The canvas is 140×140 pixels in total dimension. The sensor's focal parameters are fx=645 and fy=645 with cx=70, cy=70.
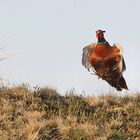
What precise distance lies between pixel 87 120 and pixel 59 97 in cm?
174

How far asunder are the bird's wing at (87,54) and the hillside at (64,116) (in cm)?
145

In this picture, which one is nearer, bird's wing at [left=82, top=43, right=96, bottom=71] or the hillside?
the hillside

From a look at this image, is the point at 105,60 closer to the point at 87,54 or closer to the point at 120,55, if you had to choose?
the point at 120,55

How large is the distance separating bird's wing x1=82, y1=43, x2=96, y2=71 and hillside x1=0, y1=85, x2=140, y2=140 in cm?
145

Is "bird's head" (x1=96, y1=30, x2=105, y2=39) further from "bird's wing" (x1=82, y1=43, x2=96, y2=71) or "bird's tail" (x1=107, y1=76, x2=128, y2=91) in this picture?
"bird's tail" (x1=107, y1=76, x2=128, y2=91)

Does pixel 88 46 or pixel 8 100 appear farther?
pixel 88 46

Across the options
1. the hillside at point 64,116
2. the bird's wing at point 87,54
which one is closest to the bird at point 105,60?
the bird's wing at point 87,54

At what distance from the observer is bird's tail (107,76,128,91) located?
45.2 feet

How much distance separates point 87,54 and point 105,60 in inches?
22.0

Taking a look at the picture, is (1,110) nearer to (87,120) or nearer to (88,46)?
(87,120)

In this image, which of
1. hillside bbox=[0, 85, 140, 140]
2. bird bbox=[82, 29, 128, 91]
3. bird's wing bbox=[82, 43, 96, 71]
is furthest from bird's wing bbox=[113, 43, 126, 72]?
hillside bbox=[0, 85, 140, 140]

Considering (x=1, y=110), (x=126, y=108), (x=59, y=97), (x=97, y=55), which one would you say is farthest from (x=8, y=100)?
(x=97, y=55)

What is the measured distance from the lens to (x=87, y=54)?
13.7 metres

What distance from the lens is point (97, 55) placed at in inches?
524
